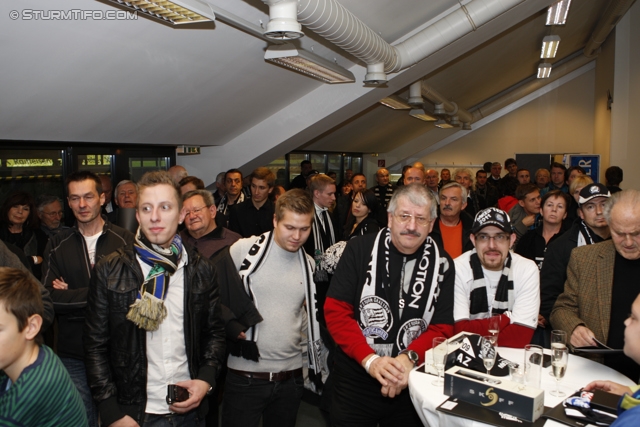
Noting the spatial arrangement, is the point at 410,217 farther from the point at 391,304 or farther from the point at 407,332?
the point at 407,332

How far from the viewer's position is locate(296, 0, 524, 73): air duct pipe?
460cm

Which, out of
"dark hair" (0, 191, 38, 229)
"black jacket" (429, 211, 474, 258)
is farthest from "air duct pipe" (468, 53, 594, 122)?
"dark hair" (0, 191, 38, 229)

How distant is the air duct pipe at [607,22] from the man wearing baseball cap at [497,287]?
8.00 m

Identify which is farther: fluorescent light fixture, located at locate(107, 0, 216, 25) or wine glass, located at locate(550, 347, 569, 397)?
fluorescent light fixture, located at locate(107, 0, 216, 25)

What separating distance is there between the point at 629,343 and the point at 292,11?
291 centimetres

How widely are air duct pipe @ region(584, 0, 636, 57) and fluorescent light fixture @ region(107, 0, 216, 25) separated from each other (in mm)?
7961

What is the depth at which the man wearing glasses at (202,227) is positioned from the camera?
11.9ft

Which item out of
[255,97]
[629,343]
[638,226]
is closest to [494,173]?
[255,97]

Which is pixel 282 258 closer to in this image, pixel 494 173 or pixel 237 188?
pixel 237 188

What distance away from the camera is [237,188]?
6.51 meters

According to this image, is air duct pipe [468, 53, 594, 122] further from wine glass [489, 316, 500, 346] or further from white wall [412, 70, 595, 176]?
wine glass [489, 316, 500, 346]

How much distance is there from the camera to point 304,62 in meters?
5.62

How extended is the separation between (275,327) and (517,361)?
47.1 inches

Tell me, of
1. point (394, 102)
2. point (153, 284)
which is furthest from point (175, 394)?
point (394, 102)
